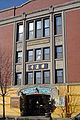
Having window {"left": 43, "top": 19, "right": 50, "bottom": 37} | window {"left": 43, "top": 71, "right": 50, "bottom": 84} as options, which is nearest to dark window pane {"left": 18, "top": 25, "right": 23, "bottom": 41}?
window {"left": 43, "top": 19, "right": 50, "bottom": 37}

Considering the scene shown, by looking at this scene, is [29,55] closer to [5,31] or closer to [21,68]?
[21,68]

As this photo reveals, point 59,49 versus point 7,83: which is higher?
point 59,49

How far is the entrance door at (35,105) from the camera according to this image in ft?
104

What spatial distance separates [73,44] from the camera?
2919cm

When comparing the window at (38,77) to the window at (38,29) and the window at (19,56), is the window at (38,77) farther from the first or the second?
the window at (38,29)

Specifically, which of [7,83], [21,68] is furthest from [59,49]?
[7,83]

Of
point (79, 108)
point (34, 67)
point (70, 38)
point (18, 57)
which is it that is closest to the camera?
point (79, 108)

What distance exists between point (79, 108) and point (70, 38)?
26.6 ft

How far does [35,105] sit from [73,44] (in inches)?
370

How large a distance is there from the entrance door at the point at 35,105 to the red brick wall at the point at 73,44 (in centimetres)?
530

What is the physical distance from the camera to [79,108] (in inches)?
1086

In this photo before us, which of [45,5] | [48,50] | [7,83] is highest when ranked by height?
[45,5]

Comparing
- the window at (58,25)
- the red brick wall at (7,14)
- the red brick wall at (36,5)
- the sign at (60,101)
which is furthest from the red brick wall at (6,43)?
the sign at (60,101)

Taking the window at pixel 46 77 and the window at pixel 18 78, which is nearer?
the window at pixel 46 77
